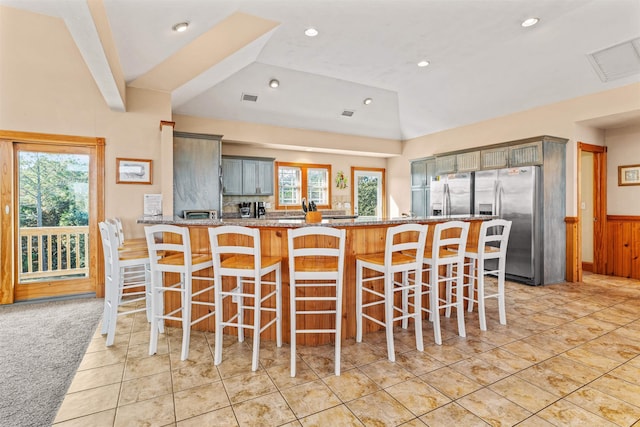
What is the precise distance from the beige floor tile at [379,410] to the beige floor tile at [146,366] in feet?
4.78

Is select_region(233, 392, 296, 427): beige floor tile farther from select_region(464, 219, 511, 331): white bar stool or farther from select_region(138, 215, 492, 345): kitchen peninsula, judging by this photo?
select_region(464, 219, 511, 331): white bar stool

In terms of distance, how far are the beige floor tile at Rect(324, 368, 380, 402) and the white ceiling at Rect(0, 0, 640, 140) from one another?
9.80 feet

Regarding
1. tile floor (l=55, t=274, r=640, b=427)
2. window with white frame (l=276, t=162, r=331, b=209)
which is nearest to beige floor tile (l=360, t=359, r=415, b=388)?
tile floor (l=55, t=274, r=640, b=427)

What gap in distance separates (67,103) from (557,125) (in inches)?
277

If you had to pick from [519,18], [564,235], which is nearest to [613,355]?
[564,235]

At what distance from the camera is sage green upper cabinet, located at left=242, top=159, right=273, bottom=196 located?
6066 mm

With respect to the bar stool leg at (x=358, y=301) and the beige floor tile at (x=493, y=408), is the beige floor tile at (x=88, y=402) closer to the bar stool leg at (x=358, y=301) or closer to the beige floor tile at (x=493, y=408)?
Result: the bar stool leg at (x=358, y=301)

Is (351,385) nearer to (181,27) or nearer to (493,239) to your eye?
(493,239)

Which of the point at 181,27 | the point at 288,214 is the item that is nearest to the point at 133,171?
the point at 181,27

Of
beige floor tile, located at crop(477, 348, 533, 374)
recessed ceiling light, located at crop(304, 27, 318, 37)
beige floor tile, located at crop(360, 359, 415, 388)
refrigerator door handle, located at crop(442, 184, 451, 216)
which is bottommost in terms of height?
beige floor tile, located at crop(360, 359, 415, 388)

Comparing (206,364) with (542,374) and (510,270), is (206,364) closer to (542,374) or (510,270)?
(542,374)

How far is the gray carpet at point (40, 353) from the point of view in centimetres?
198

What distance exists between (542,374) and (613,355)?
827 millimetres

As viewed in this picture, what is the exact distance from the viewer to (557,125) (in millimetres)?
4957
